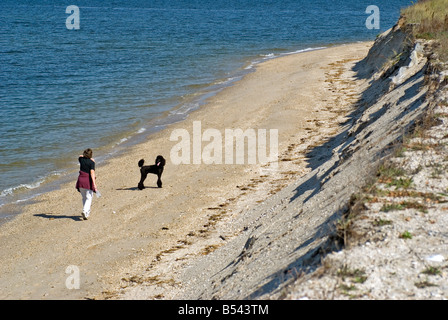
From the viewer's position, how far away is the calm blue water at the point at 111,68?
19891 mm

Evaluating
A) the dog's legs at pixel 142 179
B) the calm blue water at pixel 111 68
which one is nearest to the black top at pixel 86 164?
the dog's legs at pixel 142 179

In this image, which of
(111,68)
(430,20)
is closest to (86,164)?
(430,20)

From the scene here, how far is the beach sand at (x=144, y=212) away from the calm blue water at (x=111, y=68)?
2.29m

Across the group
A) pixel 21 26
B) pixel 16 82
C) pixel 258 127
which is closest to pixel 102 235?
pixel 258 127

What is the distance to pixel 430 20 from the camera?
761 inches

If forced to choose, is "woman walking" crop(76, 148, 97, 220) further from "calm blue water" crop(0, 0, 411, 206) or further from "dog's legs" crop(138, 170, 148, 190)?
"calm blue water" crop(0, 0, 411, 206)

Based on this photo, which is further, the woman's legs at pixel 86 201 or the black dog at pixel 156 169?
the black dog at pixel 156 169

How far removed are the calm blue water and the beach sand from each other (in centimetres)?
229

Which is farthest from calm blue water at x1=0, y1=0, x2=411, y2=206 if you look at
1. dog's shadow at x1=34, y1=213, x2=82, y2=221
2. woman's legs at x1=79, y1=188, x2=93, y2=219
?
woman's legs at x1=79, y1=188, x2=93, y2=219

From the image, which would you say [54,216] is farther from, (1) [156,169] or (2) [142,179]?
(1) [156,169]

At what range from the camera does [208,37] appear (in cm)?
4938

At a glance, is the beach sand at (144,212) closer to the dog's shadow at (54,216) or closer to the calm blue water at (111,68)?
the dog's shadow at (54,216)

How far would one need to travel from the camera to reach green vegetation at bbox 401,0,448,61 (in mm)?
17292

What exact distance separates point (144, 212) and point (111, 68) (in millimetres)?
23577
